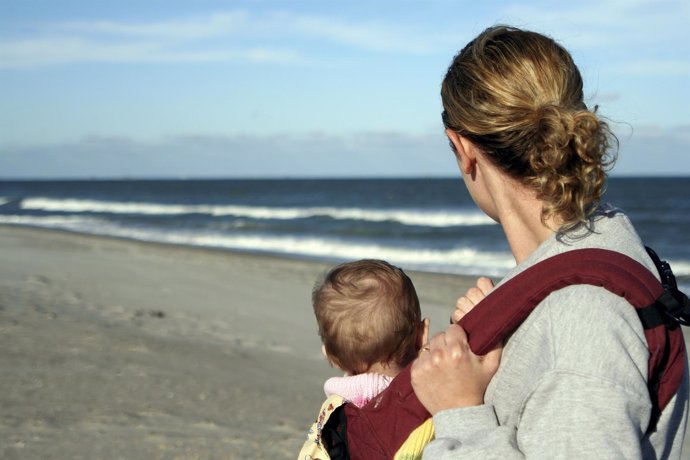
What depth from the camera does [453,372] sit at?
1491mm

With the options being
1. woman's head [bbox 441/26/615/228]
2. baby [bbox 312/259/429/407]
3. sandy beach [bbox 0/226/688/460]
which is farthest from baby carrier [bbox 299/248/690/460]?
sandy beach [bbox 0/226/688/460]

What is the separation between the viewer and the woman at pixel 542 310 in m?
1.25

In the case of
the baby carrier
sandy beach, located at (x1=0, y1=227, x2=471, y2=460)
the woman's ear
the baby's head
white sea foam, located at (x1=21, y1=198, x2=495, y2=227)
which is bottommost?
white sea foam, located at (x1=21, y1=198, x2=495, y2=227)

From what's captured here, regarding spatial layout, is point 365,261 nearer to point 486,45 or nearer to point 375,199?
point 486,45

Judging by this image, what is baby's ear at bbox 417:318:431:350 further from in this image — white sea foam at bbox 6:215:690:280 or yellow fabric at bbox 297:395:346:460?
white sea foam at bbox 6:215:690:280

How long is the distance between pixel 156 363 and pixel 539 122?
6039 millimetres

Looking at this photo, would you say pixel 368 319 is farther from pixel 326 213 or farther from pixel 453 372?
pixel 326 213

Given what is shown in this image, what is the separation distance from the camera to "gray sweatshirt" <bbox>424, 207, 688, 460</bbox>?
4.04 ft

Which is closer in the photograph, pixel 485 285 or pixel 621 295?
pixel 621 295

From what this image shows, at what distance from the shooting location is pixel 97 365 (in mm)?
6715

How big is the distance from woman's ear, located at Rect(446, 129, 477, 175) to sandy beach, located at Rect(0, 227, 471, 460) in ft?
12.4

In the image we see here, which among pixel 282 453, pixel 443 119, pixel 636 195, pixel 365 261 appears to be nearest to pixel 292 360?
pixel 282 453

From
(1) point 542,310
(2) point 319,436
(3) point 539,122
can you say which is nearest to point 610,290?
(1) point 542,310

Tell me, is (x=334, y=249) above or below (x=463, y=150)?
below
